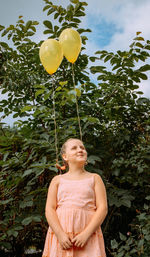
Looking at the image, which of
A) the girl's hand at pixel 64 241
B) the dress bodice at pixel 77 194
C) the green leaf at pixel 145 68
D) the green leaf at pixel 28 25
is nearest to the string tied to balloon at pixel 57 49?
the dress bodice at pixel 77 194

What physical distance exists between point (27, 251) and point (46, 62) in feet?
6.72

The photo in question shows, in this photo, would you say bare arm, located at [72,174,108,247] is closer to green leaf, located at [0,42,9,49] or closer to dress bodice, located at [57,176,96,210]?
dress bodice, located at [57,176,96,210]

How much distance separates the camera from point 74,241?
123 cm

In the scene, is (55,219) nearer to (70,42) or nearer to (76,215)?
(76,215)

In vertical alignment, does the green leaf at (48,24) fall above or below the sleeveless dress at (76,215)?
above

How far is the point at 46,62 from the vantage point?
171 centimetres

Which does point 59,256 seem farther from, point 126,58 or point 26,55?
point 26,55

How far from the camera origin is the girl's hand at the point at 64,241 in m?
1.22

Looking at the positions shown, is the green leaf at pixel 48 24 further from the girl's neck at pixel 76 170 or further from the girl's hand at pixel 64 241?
the girl's hand at pixel 64 241

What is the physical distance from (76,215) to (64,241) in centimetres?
13

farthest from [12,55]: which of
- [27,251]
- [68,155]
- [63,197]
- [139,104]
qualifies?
[27,251]

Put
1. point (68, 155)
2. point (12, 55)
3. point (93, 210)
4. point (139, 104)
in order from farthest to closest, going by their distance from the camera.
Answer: point (12, 55)
point (139, 104)
point (68, 155)
point (93, 210)

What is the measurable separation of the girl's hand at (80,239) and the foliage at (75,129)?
0.84 meters

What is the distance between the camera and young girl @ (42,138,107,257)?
1.24 m
